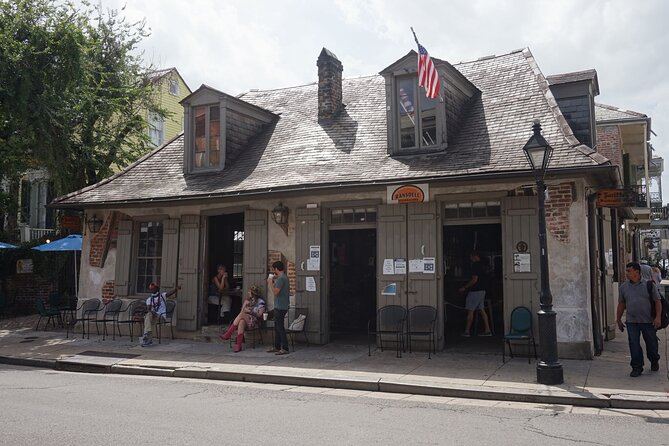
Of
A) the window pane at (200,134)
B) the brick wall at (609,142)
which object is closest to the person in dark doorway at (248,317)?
the window pane at (200,134)

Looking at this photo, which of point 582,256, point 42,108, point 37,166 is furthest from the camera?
point 37,166

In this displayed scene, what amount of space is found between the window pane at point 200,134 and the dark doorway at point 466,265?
6.18 meters

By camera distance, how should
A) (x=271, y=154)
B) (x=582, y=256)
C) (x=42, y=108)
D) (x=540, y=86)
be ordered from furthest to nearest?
(x=42, y=108) < (x=271, y=154) < (x=540, y=86) < (x=582, y=256)

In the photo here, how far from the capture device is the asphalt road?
5.35m

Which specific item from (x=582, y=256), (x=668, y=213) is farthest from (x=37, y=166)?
(x=668, y=213)

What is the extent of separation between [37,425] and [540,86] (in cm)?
1084

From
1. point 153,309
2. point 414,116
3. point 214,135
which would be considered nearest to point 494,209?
point 414,116

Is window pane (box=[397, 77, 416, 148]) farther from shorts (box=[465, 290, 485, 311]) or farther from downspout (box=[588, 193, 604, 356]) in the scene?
downspout (box=[588, 193, 604, 356])

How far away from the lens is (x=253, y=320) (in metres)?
11.2

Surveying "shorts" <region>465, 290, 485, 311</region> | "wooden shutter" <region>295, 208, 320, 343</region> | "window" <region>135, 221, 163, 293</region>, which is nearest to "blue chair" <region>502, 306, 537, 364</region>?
"shorts" <region>465, 290, 485, 311</region>

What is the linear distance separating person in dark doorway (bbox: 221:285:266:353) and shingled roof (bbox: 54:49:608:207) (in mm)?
2153

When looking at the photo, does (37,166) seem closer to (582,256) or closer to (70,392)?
(70,392)

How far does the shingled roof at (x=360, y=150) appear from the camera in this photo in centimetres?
1030

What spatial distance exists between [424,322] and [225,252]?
5929 millimetres
